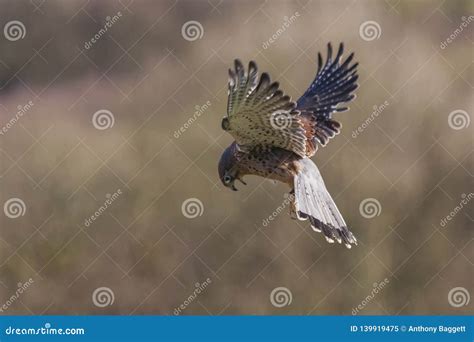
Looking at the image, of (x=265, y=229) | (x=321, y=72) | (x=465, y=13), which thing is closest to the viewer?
(x=321, y=72)

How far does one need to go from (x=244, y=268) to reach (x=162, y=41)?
6.67ft

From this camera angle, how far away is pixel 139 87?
25.3ft

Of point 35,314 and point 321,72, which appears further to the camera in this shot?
point 35,314

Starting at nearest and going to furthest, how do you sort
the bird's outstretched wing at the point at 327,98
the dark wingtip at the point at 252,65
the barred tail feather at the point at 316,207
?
1. the dark wingtip at the point at 252,65
2. the barred tail feather at the point at 316,207
3. the bird's outstretched wing at the point at 327,98

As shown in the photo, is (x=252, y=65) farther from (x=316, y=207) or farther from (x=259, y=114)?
(x=316, y=207)

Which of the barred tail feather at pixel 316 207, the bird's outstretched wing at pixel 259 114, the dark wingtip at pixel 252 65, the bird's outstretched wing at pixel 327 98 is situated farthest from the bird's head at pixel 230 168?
the dark wingtip at pixel 252 65

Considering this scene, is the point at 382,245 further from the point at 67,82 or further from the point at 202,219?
the point at 67,82

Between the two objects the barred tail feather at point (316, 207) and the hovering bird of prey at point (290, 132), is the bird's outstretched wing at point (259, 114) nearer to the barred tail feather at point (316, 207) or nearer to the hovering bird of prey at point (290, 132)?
the hovering bird of prey at point (290, 132)

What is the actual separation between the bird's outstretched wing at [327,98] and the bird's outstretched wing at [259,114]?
485 mm

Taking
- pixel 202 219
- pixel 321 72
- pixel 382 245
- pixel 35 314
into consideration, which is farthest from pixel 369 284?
pixel 35 314

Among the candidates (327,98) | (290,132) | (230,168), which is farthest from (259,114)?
(327,98)

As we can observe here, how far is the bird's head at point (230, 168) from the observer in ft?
17.9

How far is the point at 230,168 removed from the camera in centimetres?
548

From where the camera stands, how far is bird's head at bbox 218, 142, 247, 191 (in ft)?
17.9
